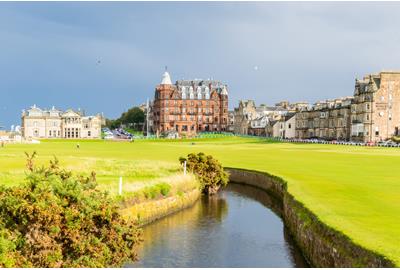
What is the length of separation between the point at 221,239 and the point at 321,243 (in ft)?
27.5

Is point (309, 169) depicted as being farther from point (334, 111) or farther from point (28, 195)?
point (334, 111)

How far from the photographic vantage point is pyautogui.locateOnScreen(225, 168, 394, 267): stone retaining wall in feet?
57.8

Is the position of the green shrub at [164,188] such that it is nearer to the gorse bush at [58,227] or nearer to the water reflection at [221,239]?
the water reflection at [221,239]

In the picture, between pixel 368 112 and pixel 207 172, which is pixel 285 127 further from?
pixel 207 172

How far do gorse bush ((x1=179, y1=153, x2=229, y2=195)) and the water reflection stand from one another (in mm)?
6073

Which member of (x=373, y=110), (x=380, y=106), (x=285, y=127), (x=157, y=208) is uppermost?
(x=380, y=106)

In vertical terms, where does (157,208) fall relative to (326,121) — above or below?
below

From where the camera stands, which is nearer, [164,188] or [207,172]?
[164,188]

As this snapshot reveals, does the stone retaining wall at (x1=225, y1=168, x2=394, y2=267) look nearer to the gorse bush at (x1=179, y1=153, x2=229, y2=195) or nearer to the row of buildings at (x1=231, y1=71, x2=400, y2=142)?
the gorse bush at (x1=179, y1=153, x2=229, y2=195)

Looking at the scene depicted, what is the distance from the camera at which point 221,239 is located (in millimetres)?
29688

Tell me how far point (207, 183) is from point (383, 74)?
335 ft

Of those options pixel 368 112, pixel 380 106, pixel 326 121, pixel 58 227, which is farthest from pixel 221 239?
pixel 326 121

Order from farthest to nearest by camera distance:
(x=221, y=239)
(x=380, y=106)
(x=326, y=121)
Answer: (x=326, y=121), (x=380, y=106), (x=221, y=239)

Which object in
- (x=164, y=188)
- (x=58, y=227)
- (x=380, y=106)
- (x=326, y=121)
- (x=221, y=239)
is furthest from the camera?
(x=326, y=121)
